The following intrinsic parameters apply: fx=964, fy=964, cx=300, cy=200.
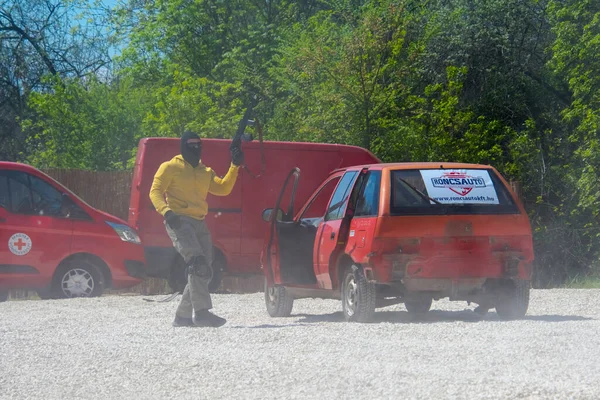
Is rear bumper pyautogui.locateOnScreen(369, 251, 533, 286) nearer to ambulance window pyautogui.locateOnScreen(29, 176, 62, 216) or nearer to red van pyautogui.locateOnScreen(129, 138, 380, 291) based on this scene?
red van pyautogui.locateOnScreen(129, 138, 380, 291)

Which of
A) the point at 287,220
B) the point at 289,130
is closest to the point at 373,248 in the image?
the point at 287,220

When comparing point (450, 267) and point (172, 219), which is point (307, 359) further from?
point (172, 219)

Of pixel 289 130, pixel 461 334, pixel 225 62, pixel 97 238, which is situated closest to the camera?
pixel 461 334

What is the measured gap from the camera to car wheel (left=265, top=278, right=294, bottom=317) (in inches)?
453

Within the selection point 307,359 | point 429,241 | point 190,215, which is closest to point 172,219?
point 190,215

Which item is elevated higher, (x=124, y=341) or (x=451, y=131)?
(x=451, y=131)

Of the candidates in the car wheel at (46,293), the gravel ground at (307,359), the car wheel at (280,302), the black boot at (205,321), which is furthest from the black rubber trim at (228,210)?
the black boot at (205,321)

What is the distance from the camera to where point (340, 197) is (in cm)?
1085

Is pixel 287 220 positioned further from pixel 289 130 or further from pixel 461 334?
pixel 289 130

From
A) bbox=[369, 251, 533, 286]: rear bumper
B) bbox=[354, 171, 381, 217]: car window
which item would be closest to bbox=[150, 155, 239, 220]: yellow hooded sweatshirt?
bbox=[354, 171, 381, 217]: car window

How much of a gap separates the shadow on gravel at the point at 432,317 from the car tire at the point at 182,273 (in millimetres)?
3823

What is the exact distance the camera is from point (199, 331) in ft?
30.8

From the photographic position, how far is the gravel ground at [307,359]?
20.5ft

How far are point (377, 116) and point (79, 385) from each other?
15658mm
